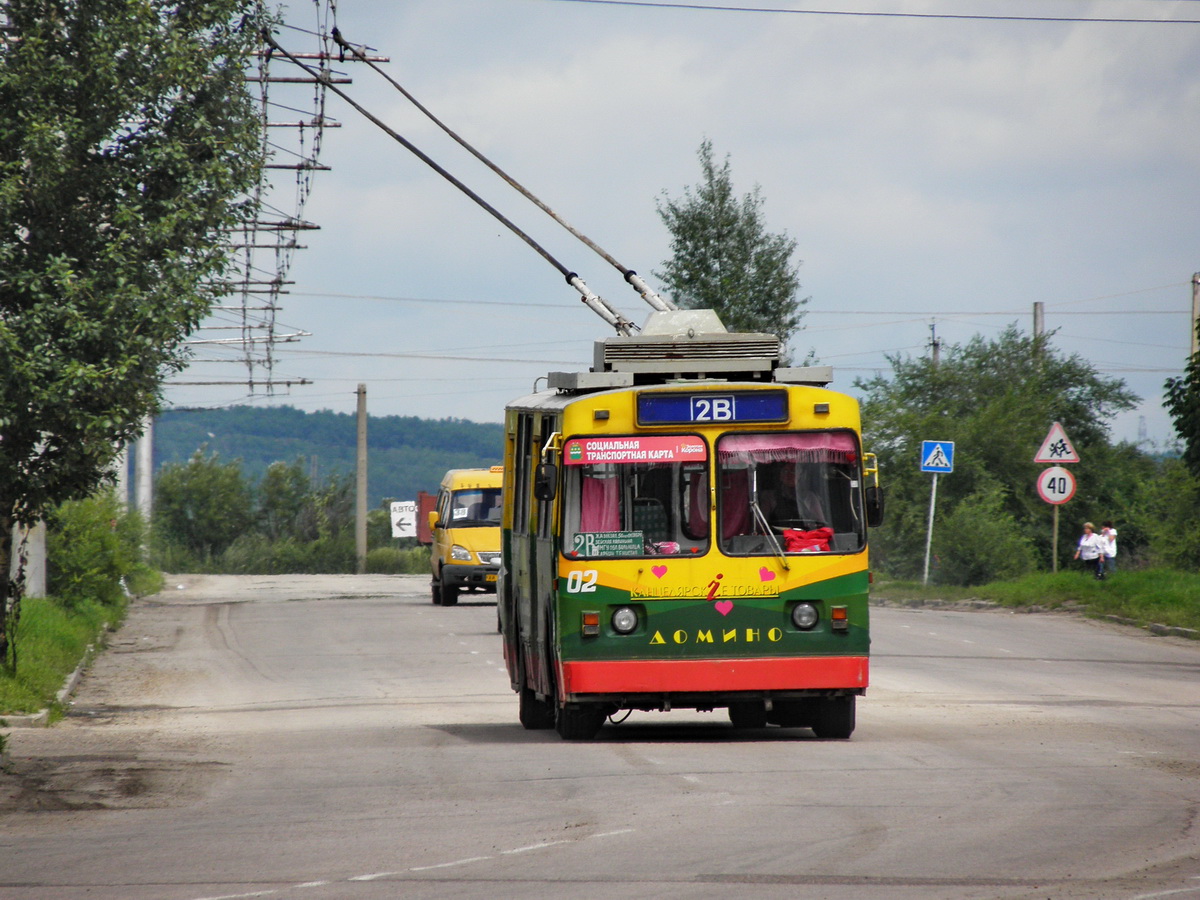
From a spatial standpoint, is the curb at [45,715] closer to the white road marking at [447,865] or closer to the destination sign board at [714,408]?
the destination sign board at [714,408]

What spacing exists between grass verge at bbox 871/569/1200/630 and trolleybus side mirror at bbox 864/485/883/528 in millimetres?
14657

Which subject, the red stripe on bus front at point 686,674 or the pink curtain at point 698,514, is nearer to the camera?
the red stripe on bus front at point 686,674

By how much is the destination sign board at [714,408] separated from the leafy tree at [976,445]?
2624 cm

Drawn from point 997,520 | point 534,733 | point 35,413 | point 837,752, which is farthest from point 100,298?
point 997,520

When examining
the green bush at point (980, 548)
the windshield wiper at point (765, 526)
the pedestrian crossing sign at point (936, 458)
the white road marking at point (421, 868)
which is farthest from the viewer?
the green bush at point (980, 548)

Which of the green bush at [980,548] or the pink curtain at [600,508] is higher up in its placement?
the pink curtain at [600,508]

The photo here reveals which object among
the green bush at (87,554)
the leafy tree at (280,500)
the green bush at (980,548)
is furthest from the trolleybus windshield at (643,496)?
the leafy tree at (280,500)

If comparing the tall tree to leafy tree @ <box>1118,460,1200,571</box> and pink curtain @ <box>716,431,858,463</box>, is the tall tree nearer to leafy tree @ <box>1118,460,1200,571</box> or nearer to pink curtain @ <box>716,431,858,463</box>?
pink curtain @ <box>716,431,858,463</box>

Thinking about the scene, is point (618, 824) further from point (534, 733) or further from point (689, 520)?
point (534, 733)

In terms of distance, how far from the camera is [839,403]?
13023mm

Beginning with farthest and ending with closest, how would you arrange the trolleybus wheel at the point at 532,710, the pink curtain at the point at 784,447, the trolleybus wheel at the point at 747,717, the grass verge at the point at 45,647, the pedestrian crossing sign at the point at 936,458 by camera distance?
the pedestrian crossing sign at the point at 936,458 → the grass verge at the point at 45,647 → the trolleybus wheel at the point at 532,710 → the trolleybus wheel at the point at 747,717 → the pink curtain at the point at 784,447

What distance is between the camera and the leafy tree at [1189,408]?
28.3 m

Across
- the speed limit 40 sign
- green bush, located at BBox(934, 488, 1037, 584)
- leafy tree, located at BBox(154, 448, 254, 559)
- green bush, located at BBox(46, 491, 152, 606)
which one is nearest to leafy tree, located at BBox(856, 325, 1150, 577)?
green bush, located at BBox(934, 488, 1037, 584)

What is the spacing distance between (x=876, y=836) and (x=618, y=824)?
1.33 m
